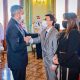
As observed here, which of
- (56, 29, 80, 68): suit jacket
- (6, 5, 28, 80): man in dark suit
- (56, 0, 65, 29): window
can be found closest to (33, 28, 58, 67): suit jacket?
(6, 5, 28, 80): man in dark suit

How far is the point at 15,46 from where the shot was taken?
11.3 feet

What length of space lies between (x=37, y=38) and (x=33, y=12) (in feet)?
19.2

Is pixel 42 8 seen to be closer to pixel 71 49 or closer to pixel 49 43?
pixel 49 43

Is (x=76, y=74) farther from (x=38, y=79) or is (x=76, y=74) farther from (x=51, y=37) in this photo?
(x=38, y=79)

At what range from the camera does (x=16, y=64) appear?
3578mm

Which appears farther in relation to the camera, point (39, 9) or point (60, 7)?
point (60, 7)

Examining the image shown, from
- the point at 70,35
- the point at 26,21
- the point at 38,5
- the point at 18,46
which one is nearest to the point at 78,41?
the point at 70,35

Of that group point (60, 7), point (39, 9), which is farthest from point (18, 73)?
point (60, 7)

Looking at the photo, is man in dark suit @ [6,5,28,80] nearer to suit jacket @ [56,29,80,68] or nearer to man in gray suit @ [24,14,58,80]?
man in gray suit @ [24,14,58,80]

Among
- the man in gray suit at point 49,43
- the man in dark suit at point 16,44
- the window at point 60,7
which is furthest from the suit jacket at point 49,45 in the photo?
the window at point 60,7

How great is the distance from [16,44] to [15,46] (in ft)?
0.10

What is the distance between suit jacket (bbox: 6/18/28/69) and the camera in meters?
3.44

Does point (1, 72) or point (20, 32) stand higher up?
point (20, 32)

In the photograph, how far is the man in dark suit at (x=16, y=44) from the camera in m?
3.45
